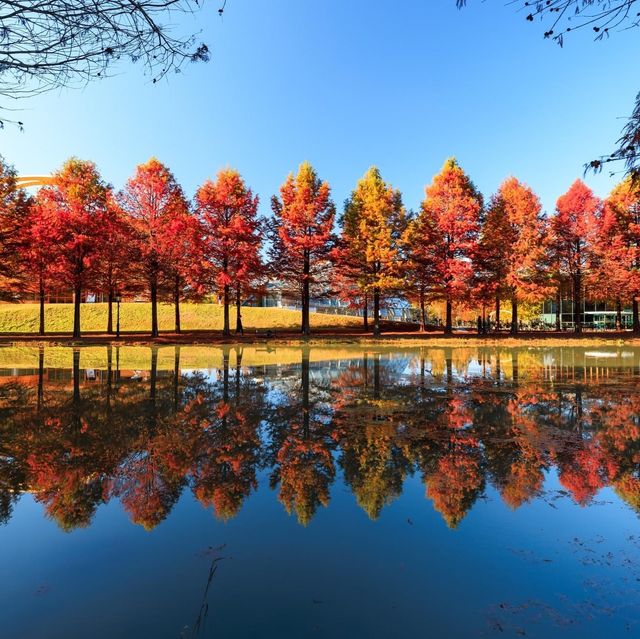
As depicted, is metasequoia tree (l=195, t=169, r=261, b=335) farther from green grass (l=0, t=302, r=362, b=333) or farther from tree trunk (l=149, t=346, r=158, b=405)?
tree trunk (l=149, t=346, r=158, b=405)

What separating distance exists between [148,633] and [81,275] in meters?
33.1

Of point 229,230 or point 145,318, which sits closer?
point 229,230

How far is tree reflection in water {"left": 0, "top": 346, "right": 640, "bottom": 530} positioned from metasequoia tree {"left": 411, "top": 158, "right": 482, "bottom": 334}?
75.4 ft

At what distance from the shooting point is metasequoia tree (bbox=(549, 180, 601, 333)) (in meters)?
38.0

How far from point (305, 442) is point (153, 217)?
30165mm

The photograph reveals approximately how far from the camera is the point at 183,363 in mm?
18297

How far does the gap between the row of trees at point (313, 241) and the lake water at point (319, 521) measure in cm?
2501

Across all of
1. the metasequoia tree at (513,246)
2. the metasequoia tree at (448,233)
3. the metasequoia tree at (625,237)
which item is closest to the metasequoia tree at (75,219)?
the metasequoia tree at (448,233)

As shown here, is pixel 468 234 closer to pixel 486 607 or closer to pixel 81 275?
pixel 81 275

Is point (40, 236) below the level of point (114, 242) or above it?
above

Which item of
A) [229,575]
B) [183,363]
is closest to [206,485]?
[229,575]

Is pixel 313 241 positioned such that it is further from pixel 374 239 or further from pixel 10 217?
pixel 10 217

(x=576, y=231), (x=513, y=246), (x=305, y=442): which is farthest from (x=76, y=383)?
(x=576, y=231)

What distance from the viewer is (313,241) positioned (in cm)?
3388
